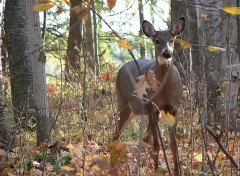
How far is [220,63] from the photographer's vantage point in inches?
277

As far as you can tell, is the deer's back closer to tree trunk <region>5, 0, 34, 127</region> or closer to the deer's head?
the deer's head

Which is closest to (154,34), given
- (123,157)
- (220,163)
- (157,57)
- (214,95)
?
(157,57)

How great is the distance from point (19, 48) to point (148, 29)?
64.5 inches

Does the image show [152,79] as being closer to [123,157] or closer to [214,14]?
[123,157]

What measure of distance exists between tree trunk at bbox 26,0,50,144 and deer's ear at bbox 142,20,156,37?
144cm

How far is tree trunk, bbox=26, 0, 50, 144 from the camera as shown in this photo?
522 centimetres

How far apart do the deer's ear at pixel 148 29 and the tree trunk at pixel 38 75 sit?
1.44 metres

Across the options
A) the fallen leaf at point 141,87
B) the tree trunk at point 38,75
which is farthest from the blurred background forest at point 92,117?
the fallen leaf at point 141,87

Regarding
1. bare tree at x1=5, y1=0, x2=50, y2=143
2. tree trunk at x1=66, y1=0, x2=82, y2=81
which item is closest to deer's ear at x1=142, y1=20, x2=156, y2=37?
tree trunk at x1=66, y1=0, x2=82, y2=81

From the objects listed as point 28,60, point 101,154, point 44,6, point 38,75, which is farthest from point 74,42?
point 44,6

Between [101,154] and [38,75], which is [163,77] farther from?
[101,154]

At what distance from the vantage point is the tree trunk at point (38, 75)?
17.1 ft

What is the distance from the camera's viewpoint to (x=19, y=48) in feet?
21.6

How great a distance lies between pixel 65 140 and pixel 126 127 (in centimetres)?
142
